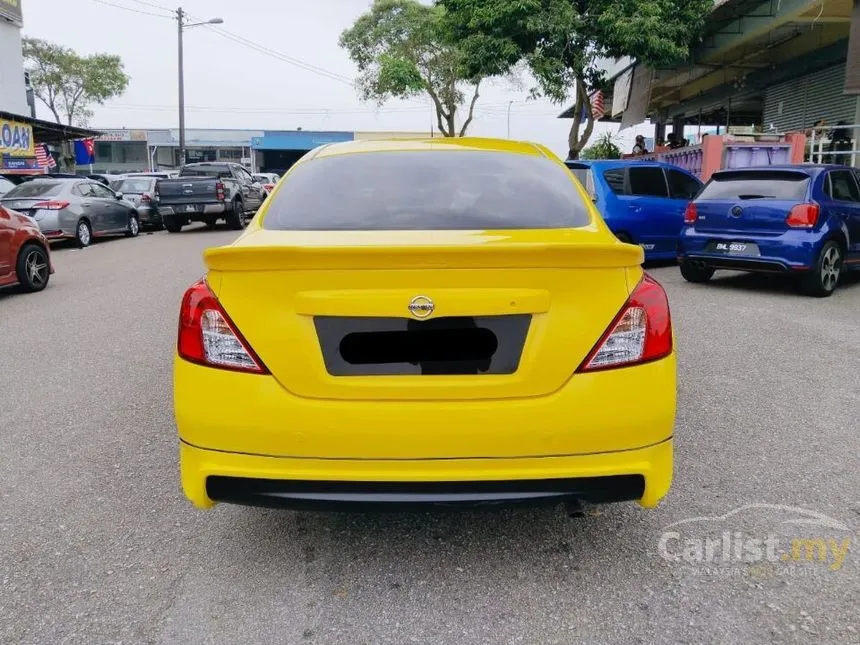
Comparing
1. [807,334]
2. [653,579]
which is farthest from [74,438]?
[807,334]

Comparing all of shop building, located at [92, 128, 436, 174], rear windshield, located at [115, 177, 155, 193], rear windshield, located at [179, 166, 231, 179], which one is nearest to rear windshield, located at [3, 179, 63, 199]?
rear windshield, located at [179, 166, 231, 179]

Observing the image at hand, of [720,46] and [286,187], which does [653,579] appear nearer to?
[286,187]

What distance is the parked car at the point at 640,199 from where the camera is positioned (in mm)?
10859

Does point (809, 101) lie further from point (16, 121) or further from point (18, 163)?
point (18, 163)

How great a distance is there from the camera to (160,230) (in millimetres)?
22531

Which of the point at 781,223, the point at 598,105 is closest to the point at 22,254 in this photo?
the point at 781,223

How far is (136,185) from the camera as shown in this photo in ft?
74.6

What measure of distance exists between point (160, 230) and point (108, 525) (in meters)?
20.7

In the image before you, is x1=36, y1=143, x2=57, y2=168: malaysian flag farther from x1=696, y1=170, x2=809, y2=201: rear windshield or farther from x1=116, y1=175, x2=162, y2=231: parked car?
x1=696, y1=170, x2=809, y2=201: rear windshield

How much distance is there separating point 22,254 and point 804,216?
962 cm

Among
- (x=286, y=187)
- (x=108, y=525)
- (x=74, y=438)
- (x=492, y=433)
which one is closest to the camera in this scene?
(x=492, y=433)

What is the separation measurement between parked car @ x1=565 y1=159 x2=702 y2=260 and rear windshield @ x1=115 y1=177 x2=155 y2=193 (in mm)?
15534

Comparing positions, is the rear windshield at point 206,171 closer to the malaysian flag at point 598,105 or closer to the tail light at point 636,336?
the malaysian flag at point 598,105

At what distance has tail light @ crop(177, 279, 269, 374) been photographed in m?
2.51
